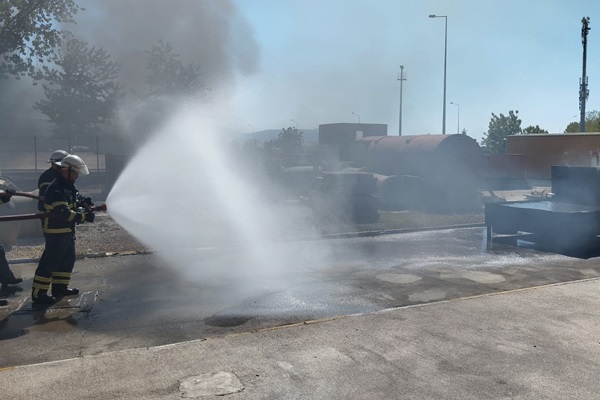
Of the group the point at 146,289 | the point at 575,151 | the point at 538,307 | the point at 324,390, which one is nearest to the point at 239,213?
the point at 146,289

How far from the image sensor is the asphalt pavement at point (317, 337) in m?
4.13

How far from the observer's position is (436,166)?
18.9 meters

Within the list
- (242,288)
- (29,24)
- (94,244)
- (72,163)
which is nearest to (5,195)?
(72,163)

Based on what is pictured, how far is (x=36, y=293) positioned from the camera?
20.1 ft

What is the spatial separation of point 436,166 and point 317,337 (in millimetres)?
14641

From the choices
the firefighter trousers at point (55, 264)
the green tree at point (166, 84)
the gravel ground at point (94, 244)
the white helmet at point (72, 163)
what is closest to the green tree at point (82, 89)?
the green tree at point (166, 84)


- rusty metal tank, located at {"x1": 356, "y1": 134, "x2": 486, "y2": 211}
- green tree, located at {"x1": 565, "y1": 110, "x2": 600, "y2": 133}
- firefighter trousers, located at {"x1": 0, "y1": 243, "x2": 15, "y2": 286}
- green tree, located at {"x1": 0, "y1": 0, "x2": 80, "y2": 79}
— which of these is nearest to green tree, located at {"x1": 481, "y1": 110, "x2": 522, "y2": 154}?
green tree, located at {"x1": 565, "y1": 110, "x2": 600, "y2": 133}

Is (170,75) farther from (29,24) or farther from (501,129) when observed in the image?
(501,129)

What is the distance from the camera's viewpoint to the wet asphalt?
5.28 m

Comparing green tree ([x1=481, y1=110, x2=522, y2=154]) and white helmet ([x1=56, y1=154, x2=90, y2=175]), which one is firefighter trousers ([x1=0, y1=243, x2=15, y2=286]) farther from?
green tree ([x1=481, y1=110, x2=522, y2=154])

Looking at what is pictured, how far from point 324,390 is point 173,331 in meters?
1.93

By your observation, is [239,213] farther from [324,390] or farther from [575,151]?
[575,151]

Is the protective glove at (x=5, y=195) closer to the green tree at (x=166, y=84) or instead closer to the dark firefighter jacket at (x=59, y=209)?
the dark firefighter jacket at (x=59, y=209)

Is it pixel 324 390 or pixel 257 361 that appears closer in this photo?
pixel 324 390
